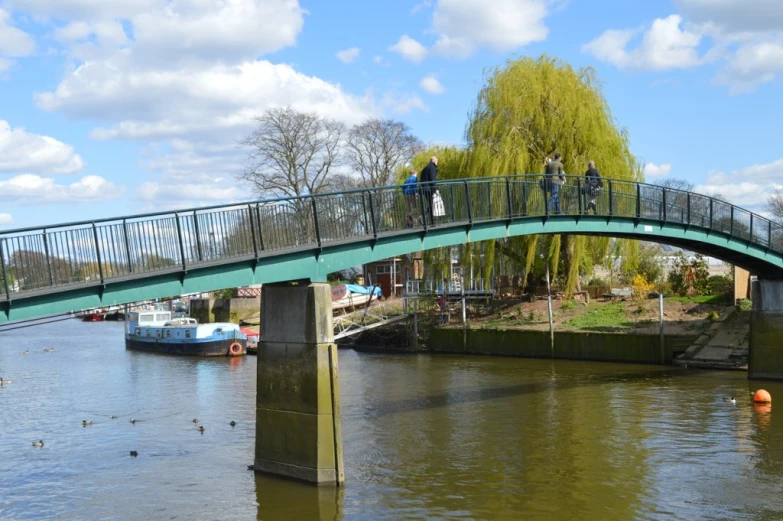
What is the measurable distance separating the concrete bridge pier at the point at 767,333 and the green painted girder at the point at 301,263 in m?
4.65

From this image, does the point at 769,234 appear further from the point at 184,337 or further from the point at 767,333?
the point at 184,337


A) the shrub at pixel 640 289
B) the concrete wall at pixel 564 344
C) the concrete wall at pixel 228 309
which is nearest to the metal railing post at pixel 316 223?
the concrete wall at pixel 564 344

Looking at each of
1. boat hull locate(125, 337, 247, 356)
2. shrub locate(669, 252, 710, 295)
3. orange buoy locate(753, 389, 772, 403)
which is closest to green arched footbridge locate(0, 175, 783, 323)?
orange buoy locate(753, 389, 772, 403)

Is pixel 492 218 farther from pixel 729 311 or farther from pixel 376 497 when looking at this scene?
pixel 729 311

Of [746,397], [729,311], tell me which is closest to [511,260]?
[729,311]

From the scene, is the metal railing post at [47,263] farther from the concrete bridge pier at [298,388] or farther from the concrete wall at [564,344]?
the concrete wall at [564,344]

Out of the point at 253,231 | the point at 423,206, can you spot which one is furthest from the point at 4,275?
the point at 423,206

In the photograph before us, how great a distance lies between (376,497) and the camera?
16000 millimetres

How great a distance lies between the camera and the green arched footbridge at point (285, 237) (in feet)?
48.3

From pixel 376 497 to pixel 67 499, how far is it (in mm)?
5568

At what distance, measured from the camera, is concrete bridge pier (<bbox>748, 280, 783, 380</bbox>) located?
29344 mm

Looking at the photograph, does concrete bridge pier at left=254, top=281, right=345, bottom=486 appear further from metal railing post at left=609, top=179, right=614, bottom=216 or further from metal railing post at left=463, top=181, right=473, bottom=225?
metal railing post at left=609, top=179, right=614, bottom=216

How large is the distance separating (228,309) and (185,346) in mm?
17204

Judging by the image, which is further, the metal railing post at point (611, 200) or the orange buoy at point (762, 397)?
the metal railing post at point (611, 200)
